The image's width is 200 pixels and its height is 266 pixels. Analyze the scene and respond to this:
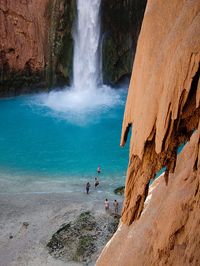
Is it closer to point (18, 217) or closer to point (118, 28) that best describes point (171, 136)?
point (18, 217)

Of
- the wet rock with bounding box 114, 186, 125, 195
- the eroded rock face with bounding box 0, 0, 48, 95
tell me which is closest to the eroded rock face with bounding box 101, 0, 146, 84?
the eroded rock face with bounding box 0, 0, 48, 95

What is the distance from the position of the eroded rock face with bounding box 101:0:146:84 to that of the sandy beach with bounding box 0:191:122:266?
15.1 metres

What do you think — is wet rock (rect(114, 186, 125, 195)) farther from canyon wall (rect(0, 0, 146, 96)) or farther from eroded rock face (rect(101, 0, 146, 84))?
eroded rock face (rect(101, 0, 146, 84))

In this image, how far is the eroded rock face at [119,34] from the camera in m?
31.4

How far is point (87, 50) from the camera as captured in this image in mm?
A: 33031

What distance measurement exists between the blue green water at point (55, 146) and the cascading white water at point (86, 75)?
0.86 meters

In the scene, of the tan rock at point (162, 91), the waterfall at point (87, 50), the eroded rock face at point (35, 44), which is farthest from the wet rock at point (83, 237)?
the waterfall at point (87, 50)

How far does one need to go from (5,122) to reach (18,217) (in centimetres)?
1096

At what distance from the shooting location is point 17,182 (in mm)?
20812

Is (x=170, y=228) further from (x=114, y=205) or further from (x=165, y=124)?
(x=114, y=205)

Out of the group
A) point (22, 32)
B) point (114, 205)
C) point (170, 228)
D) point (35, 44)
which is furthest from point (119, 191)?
point (22, 32)

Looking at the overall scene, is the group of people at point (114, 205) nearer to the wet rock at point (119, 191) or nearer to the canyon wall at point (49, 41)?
the wet rock at point (119, 191)

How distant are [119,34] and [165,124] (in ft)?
94.6

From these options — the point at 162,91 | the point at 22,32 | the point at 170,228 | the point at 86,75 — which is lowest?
the point at 86,75
